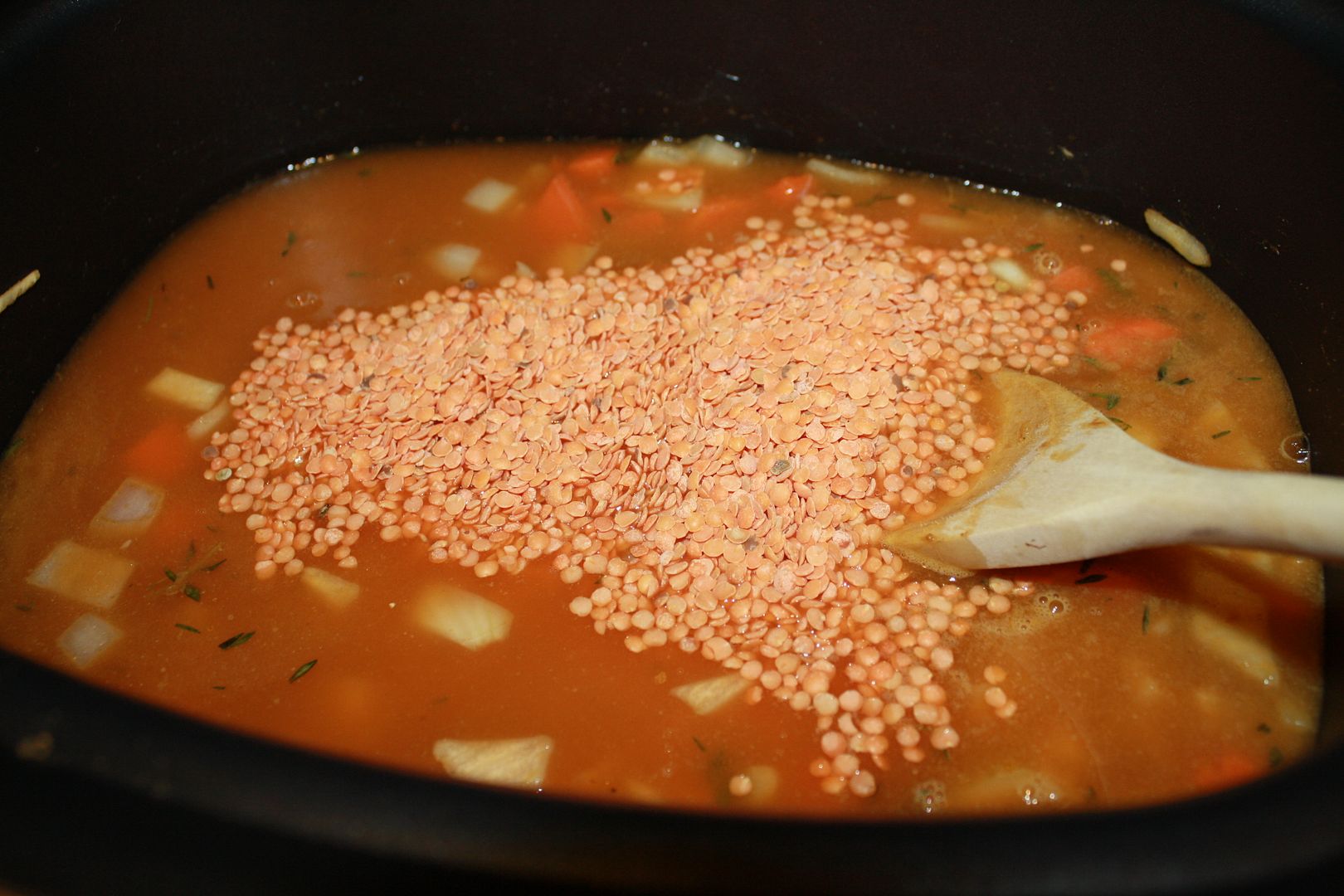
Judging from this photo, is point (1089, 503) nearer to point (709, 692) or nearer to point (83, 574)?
point (709, 692)

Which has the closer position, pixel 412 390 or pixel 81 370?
pixel 412 390

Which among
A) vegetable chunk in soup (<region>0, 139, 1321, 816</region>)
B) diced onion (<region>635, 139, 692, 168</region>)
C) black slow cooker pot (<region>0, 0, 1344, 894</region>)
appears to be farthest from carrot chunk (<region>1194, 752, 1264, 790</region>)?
diced onion (<region>635, 139, 692, 168</region>)

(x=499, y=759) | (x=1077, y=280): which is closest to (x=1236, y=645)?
(x=1077, y=280)

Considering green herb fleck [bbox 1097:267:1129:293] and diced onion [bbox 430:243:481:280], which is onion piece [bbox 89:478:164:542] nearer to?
diced onion [bbox 430:243:481:280]

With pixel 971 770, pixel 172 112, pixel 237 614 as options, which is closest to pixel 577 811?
pixel 971 770

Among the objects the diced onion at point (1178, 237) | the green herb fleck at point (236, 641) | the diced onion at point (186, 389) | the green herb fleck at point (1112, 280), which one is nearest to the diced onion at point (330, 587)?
the green herb fleck at point (236, 641)

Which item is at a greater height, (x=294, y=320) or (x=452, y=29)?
(x=452, y=29)

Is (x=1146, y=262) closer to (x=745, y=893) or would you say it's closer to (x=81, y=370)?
(x=745, y=893)
